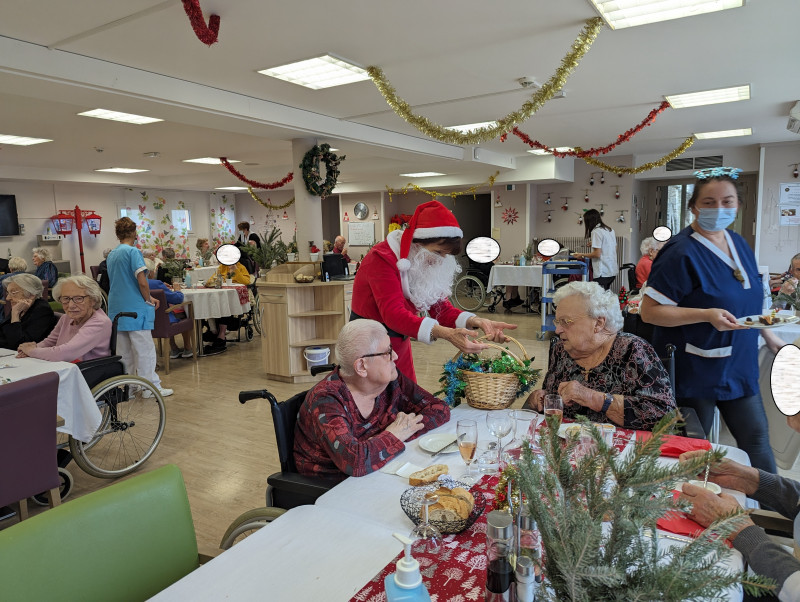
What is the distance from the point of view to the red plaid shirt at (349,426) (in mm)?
1646

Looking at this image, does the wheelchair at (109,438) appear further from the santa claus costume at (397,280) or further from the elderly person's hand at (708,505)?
the elderly person's hand at (708,505)

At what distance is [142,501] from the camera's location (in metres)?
1.28

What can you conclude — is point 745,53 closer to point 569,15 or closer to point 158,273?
point 569,15

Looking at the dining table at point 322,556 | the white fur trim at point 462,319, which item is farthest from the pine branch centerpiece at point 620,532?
the white fur trim at point 462,319

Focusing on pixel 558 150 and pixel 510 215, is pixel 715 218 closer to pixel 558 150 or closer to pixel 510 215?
pixel 558 150

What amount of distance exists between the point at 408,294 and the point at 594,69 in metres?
3.14

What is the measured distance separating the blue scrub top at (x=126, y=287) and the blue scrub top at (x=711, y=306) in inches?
169

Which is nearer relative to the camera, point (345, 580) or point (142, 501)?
point (345, 580)

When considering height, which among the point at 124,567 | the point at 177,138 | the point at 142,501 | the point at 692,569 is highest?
the point at 177,138

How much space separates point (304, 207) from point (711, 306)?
15.8ft

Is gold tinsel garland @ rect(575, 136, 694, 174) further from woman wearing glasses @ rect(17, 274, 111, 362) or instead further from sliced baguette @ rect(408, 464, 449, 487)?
sliced baguette @ rect(408, 464, 449, 487)

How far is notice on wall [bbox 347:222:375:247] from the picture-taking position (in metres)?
14.1

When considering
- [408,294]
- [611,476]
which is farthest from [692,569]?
[408,294]

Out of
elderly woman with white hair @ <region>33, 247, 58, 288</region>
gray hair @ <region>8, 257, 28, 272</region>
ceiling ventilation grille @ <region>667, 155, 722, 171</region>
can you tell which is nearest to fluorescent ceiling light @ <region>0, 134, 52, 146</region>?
elderly woman with white hair @ <region>33, 247, 58, 288</region>
